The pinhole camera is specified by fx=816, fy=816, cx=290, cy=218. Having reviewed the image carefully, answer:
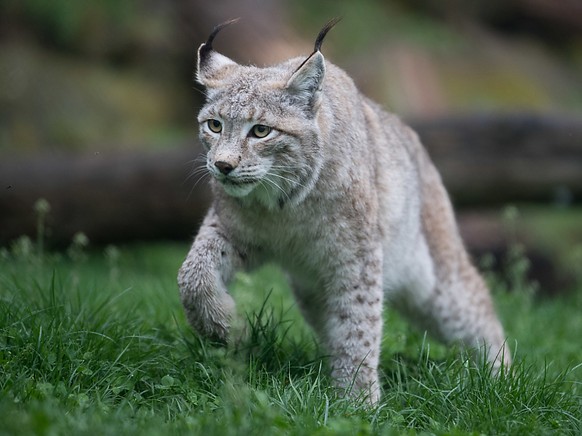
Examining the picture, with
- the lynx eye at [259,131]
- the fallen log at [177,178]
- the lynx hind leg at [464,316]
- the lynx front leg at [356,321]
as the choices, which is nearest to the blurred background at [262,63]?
the fallen log at [177,178]

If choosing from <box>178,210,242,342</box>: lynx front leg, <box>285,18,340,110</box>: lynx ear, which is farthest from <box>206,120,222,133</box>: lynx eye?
<box>178,210,242,342</box>: lynx front leg

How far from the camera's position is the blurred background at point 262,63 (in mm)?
10547

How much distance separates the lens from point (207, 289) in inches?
211

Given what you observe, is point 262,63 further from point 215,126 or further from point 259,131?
point 259,131

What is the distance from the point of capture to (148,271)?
11.2 metres

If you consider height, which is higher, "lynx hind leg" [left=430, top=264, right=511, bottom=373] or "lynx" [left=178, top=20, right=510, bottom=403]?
"lynx" [left=178, top=20, right=510, bottom=403]

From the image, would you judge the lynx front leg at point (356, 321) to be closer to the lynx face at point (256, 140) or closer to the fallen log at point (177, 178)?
the lynx face at point (256, 140)

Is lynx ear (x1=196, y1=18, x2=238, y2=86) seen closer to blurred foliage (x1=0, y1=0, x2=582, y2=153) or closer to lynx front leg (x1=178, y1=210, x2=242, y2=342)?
lynx front leg (x1=178, y1=210, x2=242, y2=342)

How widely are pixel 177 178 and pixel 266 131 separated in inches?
212

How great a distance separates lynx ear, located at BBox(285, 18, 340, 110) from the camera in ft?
17.4

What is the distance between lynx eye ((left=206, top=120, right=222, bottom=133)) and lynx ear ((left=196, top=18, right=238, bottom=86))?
427 mm

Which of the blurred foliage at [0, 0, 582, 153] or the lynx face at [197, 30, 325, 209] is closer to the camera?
the lynx face at [197, 30, 325, 209]

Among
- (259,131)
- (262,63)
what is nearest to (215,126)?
(259,131)

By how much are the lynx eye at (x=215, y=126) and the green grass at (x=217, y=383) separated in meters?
1.04
